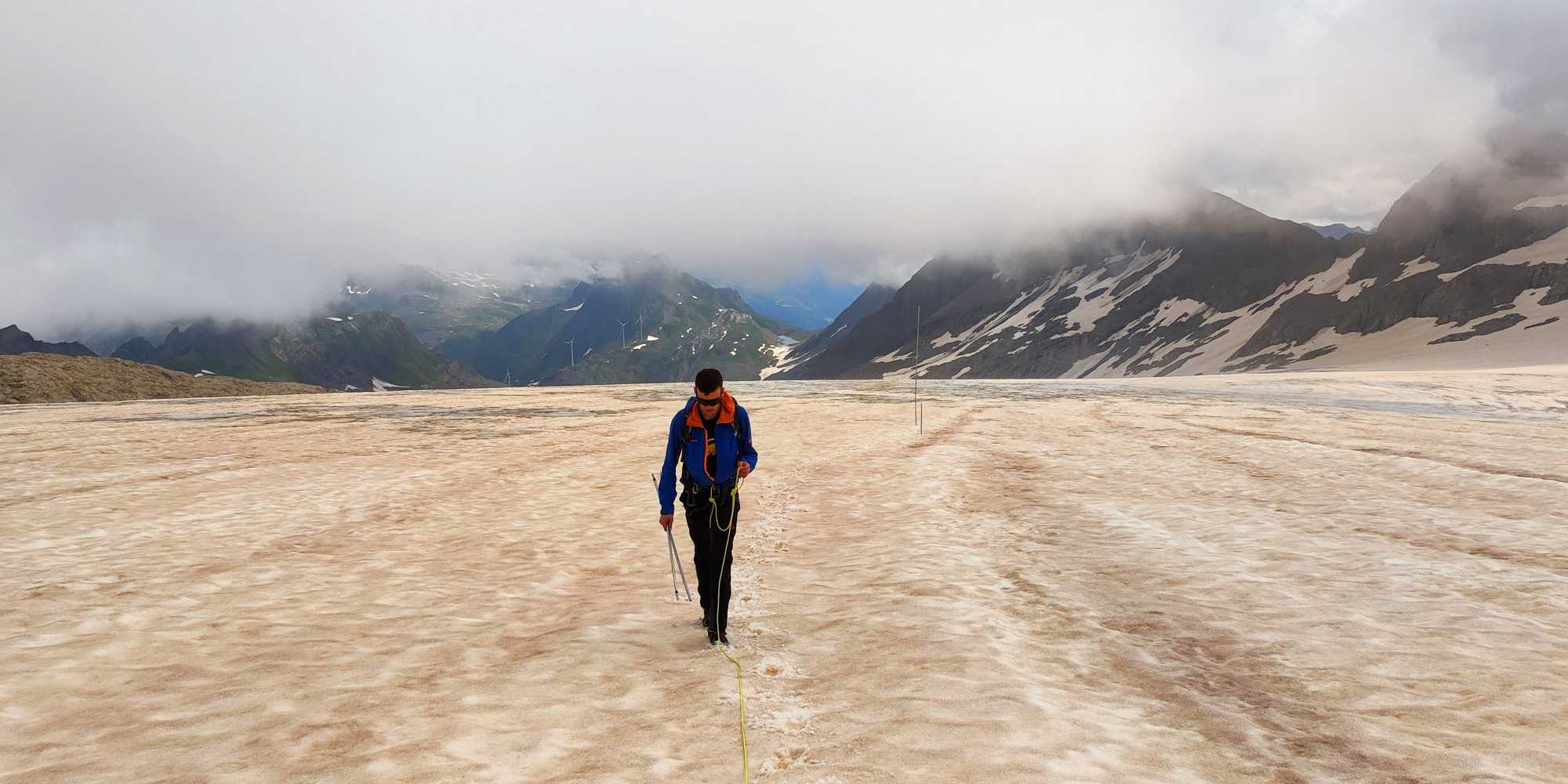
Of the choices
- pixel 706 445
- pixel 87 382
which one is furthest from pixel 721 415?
pixel 87 382

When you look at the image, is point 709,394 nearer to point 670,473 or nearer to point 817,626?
point 670,473

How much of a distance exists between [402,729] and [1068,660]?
7.27 metres

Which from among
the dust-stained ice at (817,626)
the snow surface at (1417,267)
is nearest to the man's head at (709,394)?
the dust-stained ice at (817,626)

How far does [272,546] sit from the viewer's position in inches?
573

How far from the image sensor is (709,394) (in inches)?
365

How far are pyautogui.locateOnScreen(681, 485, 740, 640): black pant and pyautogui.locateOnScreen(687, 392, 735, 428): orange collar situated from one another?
2.65 ft

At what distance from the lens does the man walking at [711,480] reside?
9281 millimetres

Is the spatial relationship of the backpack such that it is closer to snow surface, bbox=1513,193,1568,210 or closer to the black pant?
the black pant

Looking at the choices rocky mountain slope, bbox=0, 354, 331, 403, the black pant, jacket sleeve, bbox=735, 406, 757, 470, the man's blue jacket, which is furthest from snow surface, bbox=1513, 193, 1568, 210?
rocky mountain slope, bbox=0, 354, 331, 403

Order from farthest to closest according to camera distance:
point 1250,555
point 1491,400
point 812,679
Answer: point 1491,400
point 1250,555
point 812,679

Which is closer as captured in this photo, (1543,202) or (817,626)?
(817,626)

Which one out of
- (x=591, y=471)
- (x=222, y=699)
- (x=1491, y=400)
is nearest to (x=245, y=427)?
(x=591, y=471)

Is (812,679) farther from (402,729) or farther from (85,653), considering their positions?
(85,653)

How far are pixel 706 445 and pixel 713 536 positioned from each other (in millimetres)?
1160
